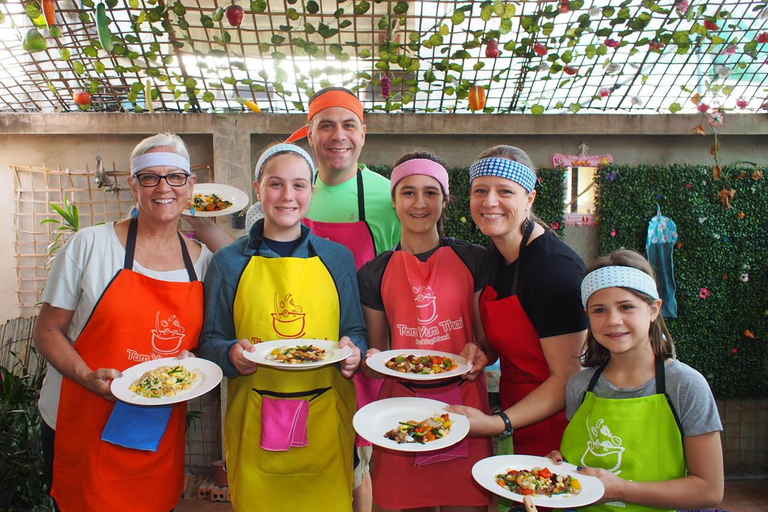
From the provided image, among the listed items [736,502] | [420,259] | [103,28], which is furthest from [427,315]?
[736,502]

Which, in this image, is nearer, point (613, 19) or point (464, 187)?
point (613, 19)

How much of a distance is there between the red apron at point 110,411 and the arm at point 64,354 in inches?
2.3

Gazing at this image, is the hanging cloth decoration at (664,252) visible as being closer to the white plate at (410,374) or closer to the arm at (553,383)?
the arm at (553,383)

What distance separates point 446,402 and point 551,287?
731mm

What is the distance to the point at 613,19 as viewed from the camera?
4.44 metres

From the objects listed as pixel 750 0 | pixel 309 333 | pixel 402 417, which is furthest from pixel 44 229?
pixel 750 0

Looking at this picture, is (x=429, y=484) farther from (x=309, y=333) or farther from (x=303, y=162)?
(x=303, y=162)

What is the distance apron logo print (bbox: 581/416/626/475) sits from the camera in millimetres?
1937

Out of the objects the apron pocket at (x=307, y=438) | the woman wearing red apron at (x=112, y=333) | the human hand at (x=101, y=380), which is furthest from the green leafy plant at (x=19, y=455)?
the apron pocket at (x=307, y=438)

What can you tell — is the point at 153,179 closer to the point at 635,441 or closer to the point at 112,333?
the point at 112,333

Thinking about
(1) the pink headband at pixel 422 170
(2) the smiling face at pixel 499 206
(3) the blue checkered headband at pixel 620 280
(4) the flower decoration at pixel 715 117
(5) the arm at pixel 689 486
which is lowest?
(5) the arm at pixel 689 486

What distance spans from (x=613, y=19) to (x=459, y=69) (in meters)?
1.32

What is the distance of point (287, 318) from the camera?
2.35m

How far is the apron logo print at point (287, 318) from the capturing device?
2344 millimetres
